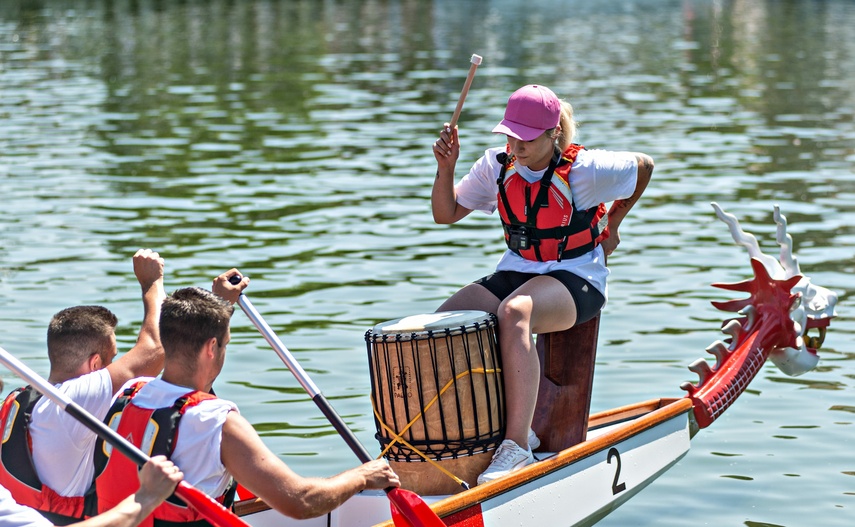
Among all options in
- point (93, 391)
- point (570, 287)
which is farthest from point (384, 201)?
point (93, 391)

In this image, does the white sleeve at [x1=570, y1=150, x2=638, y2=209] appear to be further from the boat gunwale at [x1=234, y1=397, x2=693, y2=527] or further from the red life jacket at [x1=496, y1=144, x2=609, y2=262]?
the boat gunwale at [x1=234, y1=397, x2=693, y2=527]

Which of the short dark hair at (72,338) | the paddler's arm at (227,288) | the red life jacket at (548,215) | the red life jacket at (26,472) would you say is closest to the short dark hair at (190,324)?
the short dark hair at (72,338)

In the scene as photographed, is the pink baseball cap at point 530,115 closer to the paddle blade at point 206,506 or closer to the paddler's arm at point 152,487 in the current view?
the paddle blade at point 206,506

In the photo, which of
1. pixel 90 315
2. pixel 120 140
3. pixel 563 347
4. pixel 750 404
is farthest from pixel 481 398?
pixel 120 140

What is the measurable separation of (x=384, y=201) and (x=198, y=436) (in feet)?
37.5

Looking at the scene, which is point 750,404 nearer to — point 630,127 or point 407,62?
point 630,127

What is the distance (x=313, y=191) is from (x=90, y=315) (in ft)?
37.2

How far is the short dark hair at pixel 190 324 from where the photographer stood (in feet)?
16.6

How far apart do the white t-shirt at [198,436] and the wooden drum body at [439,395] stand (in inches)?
68.6

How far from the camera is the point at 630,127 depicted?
844 inches

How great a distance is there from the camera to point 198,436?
16.2 feet

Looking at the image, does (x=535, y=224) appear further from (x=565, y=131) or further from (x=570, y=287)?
(x=565, y=131)

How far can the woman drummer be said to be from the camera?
6777mm

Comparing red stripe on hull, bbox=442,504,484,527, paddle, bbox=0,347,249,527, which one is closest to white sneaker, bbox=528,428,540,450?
red stripe on hull, bbox=442,504,484,527
